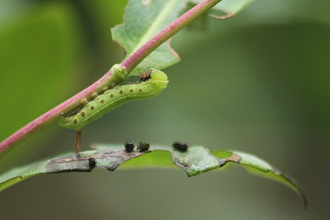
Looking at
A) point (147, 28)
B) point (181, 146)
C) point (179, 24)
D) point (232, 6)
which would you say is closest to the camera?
point (179, 24)

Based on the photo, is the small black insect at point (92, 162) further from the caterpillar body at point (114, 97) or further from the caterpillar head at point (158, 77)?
the caterpillar head at point (158, 77)

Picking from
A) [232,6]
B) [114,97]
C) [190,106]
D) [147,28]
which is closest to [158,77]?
[114,97]

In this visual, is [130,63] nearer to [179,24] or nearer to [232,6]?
[179,24]

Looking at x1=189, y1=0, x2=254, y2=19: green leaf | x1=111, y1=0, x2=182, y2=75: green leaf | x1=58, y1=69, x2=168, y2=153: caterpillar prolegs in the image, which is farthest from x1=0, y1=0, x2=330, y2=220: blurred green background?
x1=189, y1=0, x2=254, y2=19: green leaf

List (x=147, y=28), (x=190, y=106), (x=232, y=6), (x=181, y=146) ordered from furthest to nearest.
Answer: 1. (x=190, y=106)
2. (x=232, y=6)
3. (x=147, y=28)
4. (x=181, y=146)

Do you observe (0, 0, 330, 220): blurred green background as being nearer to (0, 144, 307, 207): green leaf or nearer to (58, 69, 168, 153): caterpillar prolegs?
(58, 69, 168, 153): caterpillar prolegs

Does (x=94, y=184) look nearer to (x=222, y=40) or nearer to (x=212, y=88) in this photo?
(x=212, y=88)

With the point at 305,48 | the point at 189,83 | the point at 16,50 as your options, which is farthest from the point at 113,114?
the point at 305,48

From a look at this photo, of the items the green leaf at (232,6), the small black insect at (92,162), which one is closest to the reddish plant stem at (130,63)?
the small black insect at (92,162)
